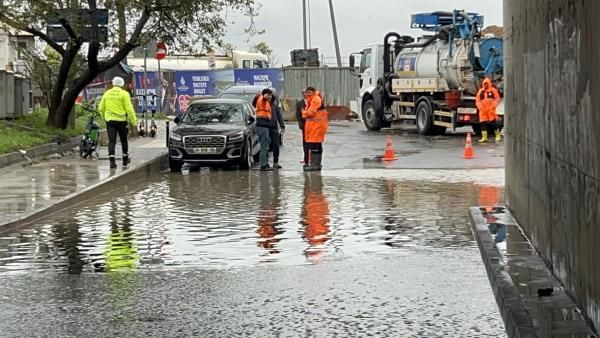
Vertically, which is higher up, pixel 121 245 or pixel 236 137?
pixel 236 137

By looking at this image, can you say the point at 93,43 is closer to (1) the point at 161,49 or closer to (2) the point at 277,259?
(1) the point at 161,49

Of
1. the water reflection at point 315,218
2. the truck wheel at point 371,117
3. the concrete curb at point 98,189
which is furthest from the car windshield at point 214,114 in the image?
the truck wheel at point 371,117

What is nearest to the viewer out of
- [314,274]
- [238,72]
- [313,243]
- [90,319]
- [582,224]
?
[582,224]

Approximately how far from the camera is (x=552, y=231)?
852 cm

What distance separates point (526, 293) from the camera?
797 cm

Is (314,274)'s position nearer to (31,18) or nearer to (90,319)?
(90,319)

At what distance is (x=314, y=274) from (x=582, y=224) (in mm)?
3167

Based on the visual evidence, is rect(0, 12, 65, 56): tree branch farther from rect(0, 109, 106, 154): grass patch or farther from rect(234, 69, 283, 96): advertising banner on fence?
rect(234, 69, 283, 96): advertising banner on fence

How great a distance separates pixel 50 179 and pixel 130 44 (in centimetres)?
806

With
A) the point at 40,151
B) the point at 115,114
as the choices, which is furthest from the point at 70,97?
the point at 115,114

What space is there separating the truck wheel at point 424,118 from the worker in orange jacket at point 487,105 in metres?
4.08

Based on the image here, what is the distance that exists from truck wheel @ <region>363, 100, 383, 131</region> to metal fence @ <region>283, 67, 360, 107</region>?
10535mm

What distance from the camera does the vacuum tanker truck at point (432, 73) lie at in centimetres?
3054

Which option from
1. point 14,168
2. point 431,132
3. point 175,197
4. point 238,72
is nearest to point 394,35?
point 431,132
